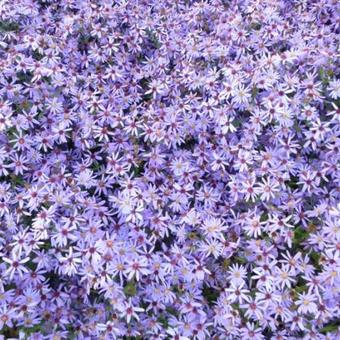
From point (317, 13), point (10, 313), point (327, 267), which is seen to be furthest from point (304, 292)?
point (317, 13)

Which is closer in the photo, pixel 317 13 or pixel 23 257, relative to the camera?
pixel 23 257

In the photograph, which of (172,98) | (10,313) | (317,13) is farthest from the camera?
(317,13)

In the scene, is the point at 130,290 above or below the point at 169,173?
below

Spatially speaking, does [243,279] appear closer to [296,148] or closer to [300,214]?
[300,214]

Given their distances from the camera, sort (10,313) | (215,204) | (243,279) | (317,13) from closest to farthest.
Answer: (10,313), (243,279), (215,204), (317,13)

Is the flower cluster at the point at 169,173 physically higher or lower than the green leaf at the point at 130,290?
higher

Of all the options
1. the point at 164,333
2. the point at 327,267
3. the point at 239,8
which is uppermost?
the point at 239,8

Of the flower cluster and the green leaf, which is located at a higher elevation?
the flower cluster

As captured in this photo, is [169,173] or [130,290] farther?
Answer: [169,173]
